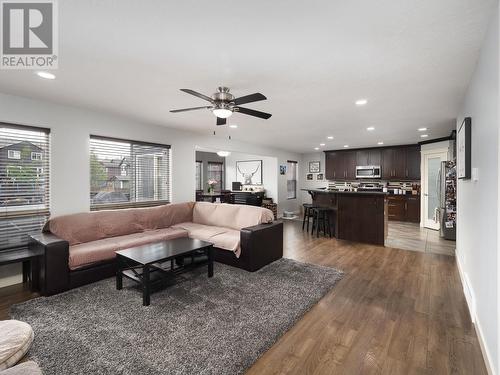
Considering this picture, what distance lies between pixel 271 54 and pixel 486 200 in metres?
2.02

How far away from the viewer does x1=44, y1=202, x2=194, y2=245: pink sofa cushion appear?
331cm

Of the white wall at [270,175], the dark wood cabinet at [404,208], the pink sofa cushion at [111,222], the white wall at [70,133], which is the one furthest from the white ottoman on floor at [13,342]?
the dark wood cabinet at [404,208]

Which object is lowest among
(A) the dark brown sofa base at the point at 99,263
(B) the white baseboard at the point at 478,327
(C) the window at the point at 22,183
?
(B) the white baseboard at the point at 478,327

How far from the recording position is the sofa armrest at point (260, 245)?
3.52 meters

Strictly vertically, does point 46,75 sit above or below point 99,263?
above

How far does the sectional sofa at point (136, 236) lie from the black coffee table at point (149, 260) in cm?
42

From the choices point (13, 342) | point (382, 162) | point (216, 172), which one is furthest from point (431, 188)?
point (13, 342)

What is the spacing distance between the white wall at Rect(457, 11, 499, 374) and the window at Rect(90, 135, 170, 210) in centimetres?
462

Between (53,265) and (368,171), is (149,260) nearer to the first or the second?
(53,265)

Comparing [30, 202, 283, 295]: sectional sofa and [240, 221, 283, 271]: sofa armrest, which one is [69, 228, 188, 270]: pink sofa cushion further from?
[240, 221, 283, 271]: sofa armrest

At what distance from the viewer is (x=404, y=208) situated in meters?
7.47

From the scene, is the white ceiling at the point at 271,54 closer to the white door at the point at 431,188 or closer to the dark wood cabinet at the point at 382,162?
the white door at the point at 431,188

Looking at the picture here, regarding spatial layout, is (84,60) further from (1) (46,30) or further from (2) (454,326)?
(2) (454,326)

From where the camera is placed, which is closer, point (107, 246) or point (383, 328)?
point (383, 328)
